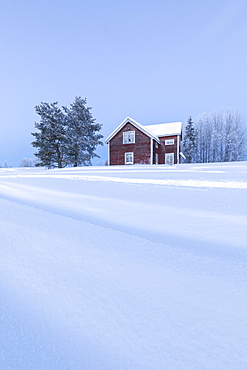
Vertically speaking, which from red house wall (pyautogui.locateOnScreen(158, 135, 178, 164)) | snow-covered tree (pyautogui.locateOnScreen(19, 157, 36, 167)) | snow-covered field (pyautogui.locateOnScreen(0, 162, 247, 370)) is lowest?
snow-covered field (pyautogui.locateOnScreen(0, 162, 247, 370))

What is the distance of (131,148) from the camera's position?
54.1ft

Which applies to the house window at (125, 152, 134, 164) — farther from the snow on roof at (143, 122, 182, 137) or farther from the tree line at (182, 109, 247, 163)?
the tree line at (182, 109, 247, 163)

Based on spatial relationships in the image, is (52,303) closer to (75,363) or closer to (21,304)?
(21,304)

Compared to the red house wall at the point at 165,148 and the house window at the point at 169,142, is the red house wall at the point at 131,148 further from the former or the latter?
the house window at the point at 169,142

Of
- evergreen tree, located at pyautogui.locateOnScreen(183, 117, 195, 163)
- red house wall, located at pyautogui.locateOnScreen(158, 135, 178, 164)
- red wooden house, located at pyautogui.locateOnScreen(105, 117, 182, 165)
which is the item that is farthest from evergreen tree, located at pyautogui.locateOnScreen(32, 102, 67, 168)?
evergreen tree, located at pyautogui.locateOnScreen(183, 117, 195, 163)

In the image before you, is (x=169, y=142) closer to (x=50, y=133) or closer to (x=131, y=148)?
(x=131, y=148)

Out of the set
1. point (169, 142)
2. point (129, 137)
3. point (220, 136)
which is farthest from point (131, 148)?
point (220, 136)

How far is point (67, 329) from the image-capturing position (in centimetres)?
81

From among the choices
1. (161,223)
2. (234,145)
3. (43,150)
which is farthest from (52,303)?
(234,145)

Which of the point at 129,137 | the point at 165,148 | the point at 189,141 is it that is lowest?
the point at 165,148

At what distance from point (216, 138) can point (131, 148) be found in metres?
19.6

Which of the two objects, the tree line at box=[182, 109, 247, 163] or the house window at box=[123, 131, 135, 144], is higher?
the tree line at box=[182, 109, 247, 163]

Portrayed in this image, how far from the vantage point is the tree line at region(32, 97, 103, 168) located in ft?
64.9

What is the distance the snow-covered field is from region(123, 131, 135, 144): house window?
15.1 metres
